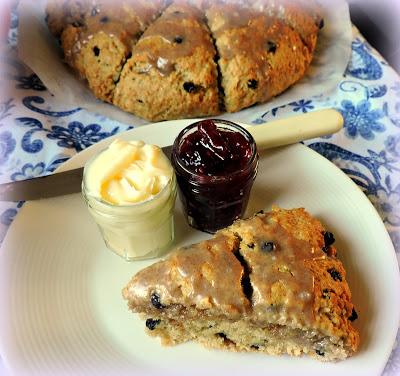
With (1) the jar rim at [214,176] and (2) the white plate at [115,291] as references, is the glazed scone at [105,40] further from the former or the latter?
(1) the jar rim at [214,176]

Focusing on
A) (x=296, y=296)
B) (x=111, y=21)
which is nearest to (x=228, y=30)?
(x=111, y=21)

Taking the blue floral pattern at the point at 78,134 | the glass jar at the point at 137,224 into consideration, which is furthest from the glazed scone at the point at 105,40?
the glass jar at the point at 137,224

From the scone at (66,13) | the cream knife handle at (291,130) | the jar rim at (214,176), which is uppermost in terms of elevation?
the scone at (66,13)

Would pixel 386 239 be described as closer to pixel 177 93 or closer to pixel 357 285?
pixel 357 285

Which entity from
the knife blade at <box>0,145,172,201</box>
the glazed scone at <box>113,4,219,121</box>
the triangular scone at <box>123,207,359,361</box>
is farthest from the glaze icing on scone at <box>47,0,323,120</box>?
the triangular scone at <box>123,207,359,361</box>

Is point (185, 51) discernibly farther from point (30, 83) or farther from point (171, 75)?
point (30, 83)

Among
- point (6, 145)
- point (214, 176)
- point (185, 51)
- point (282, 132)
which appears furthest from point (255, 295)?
point (6, 145)
